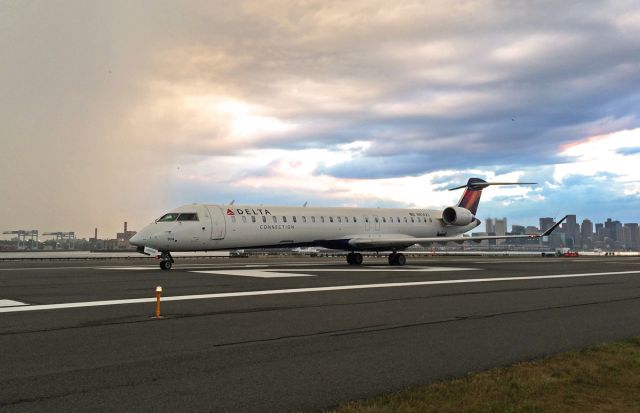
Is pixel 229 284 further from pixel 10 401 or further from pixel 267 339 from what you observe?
pixel 10 401

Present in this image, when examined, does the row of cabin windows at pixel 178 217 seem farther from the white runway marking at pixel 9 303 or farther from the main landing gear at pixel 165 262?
the white runway marking at pixel 9 303

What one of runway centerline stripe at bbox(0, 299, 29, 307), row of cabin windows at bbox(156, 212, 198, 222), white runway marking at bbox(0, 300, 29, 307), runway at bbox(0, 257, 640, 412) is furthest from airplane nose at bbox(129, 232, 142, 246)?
white runway marking at bbox(0, 300, 29, 307)

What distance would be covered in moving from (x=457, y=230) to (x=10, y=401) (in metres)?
37.9

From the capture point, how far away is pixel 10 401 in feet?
17.6

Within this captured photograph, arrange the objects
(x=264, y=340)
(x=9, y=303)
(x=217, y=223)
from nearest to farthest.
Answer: (x=264, y=340)
(x=9, y=303)
(x=217, y=223)

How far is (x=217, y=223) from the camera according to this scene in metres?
27.5

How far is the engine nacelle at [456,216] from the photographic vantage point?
129ft

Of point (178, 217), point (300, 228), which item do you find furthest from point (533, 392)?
point (300, 228)

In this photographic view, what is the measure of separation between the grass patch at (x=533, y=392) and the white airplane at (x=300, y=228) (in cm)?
2133

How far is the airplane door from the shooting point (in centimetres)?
2736

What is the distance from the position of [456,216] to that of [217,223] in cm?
1984

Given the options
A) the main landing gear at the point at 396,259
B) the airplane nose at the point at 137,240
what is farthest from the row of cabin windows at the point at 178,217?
the main landing gear at the point at 396,259

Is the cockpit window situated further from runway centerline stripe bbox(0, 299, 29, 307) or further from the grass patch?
the grass patch

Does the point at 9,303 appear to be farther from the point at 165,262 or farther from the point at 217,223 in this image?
the point at 217,223
